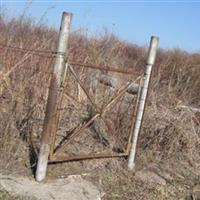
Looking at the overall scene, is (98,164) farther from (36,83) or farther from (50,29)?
(50,29)

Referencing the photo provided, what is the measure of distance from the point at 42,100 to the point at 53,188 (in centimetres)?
167

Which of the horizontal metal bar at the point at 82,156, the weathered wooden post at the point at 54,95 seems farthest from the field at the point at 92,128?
the weathered wooden post at the point at 54,95

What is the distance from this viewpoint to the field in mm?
4941

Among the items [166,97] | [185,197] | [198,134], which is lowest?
[185,197]

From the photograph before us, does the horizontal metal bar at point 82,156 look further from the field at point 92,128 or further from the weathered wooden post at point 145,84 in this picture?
the weathered wooden post at point 145,84

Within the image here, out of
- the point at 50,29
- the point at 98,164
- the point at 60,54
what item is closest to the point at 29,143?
the point at 98,164

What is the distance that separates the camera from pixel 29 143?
5.18 m

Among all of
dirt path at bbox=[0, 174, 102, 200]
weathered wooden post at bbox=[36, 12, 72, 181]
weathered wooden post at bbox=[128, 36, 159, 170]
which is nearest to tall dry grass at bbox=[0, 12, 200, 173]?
dirt path at bbox=[0, 174, 102, 200]

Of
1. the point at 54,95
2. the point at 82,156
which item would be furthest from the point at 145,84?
the point at 54,95

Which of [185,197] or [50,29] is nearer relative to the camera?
[185,197]

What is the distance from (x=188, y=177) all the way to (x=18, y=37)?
3686 millimetres

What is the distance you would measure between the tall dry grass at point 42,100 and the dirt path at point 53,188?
33 centimetres

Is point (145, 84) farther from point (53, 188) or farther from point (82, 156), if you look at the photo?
point (53, 188)

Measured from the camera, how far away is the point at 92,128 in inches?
239
